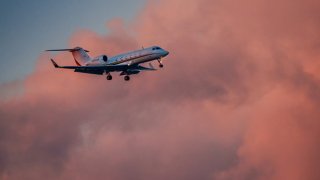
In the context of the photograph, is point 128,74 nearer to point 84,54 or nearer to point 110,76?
point 110,76

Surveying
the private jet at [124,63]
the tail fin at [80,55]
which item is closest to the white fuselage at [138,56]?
the private jet at [124,63]

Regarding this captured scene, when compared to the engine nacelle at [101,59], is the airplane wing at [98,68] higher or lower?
lower

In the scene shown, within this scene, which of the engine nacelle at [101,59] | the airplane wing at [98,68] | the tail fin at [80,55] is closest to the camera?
the airplane wing at [98,68]

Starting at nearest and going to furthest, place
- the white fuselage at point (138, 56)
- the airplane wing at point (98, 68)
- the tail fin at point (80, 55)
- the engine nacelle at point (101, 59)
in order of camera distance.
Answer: the white fuselage at point (138, 56)
the airplane wing at point (98, 68)
the engine nacelle at point (101, 59)
the tail fin at point (80, 55)

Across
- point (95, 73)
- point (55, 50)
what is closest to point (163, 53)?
point (95, 73)

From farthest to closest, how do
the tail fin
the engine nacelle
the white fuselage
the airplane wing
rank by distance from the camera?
1. the tail fin
2. the engine nacelle
3. the airplane wing
4. the white fuselage

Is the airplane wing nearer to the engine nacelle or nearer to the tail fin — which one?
the engine nacelle

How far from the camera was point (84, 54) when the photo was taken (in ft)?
325

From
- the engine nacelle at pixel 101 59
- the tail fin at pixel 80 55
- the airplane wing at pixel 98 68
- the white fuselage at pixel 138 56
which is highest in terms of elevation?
the tail fin at pixel 80 55

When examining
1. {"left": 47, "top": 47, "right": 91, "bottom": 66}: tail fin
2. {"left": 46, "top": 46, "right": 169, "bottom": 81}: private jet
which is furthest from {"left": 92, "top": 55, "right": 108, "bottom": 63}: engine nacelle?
A: {"left": 47, "top": 47, "right": 91, "bottom": 66}: tail fin

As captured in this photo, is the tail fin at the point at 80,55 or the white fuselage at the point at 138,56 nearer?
the white fuselage at the point at 138,56

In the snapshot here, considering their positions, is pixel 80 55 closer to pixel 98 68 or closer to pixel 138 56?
pixel 98 68

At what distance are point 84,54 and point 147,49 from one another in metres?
18.4

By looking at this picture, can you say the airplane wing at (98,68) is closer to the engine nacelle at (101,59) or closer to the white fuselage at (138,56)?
the white fuselage at (138,56)
